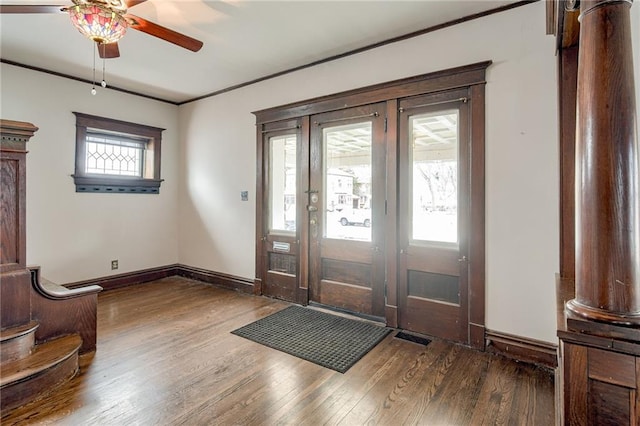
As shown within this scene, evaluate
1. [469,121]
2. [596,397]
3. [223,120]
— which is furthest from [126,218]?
[596,397]

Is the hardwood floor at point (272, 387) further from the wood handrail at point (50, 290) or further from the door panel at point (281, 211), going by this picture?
the door panel at point (281, 211)

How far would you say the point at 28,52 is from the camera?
3.41 metres

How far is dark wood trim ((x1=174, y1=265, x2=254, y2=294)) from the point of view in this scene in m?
4.37

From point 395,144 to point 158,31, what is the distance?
209cm

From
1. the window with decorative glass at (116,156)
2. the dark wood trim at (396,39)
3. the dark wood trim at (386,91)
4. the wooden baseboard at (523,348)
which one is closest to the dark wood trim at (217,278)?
the window with decorative glass at (116,156)

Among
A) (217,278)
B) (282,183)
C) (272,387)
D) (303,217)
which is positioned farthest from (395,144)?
(217,278)

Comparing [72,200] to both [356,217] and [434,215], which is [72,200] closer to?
[356,217]

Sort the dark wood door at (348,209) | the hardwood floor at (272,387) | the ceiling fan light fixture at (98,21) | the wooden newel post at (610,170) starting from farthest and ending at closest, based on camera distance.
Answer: the dark wood door at (348,209), the ceiling fan light fixture at (98,21), the hardwood floor at (272,387), the wooden newel post at (610,170)

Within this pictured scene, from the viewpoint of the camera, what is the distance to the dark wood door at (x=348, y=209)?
325cm

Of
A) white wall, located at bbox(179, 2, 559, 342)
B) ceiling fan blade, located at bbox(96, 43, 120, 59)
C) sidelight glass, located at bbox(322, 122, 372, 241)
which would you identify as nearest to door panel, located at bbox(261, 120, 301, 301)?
sidelight glass, located at bbox(322, 122, 372, 241)

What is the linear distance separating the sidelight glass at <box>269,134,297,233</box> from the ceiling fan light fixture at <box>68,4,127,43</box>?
2064 millimetres

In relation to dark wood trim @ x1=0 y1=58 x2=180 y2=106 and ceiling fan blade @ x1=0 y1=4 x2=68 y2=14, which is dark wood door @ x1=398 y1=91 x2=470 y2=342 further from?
dark wood trim @ x1=0 y1=58 x2=180 y2=106

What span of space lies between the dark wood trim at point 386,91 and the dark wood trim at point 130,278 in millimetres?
2779

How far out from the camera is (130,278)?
466cm
